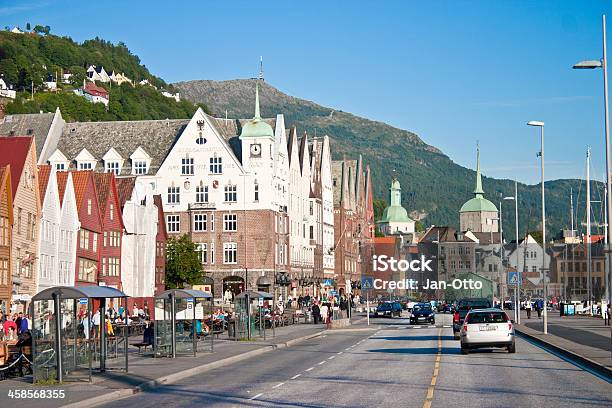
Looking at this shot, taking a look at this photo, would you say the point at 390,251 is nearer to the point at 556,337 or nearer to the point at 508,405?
the point at 556,337

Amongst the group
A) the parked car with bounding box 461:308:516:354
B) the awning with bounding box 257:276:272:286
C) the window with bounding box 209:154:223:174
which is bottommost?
the parked car with bounding box 461:308:516:354

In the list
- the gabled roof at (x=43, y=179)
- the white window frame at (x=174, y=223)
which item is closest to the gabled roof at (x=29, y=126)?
the white window frame at (x=174, y=223)

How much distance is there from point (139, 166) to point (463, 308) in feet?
181

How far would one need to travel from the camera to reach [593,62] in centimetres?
3406

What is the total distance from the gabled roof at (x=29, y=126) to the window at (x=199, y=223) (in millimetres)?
15860

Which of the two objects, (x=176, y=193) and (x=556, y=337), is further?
(x=176, y=193)

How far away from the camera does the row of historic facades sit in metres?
60.5

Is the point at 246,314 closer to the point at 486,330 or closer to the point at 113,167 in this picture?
the point at 486,330

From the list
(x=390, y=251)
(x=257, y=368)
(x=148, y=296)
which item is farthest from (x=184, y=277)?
(x=390, y=251)

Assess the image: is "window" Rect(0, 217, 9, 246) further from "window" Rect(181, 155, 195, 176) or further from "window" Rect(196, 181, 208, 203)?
"window" Rect(181, 155, 195, 176)

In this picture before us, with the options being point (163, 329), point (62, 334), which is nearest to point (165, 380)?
point (62, 334)

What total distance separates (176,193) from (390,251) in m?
102

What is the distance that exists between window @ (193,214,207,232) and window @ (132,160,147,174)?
6781 mm

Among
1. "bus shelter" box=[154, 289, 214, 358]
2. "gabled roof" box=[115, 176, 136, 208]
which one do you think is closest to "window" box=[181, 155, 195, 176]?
"gabled roof" box=[115, 176, 136, 208]
